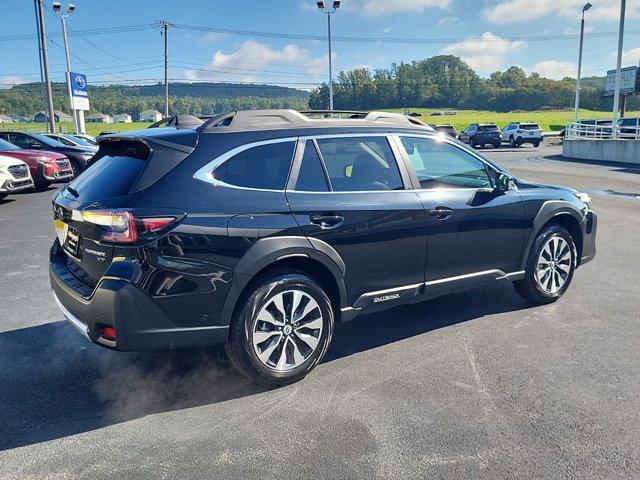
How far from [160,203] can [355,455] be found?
1773 mm

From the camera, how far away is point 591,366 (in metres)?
3.66

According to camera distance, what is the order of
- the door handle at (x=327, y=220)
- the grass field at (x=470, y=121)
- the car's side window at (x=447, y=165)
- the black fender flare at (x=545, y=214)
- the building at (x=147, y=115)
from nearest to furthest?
the door handle at (x=327, y=220)
the car's side window at (x=447, y=165)
the black fender flare at (x=545, y=214)
the grass field at (x=470, y=121)
the building at (x=147, y=115)

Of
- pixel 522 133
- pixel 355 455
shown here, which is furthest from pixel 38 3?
pixel 355 455

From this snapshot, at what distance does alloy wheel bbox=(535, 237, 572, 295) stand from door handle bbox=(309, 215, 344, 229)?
7.39 feet

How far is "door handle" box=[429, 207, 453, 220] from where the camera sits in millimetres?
4002

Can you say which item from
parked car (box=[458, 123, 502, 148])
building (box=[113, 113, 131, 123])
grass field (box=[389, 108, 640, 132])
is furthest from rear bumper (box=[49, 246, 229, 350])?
building (box=[113, 113, 131, 123])

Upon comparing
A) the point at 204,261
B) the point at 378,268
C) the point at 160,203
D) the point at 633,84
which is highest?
the point at 633,84

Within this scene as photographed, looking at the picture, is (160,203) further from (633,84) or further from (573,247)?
(633,84)

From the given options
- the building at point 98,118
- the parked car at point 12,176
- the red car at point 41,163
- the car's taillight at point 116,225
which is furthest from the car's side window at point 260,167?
the building at point 98,118

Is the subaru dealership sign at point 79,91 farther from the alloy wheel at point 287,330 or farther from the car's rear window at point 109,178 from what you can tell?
the alloy wheel at point 287,330

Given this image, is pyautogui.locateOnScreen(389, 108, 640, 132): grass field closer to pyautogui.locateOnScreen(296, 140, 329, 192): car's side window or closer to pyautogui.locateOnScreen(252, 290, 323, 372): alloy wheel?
pyautogui.locateOnScreen(296, 140, 329, 192): car's side window

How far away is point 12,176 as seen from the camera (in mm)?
11773

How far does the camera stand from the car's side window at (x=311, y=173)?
3.52m

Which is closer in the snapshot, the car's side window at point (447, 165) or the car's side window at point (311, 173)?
the car's side window at point (311, 173)
